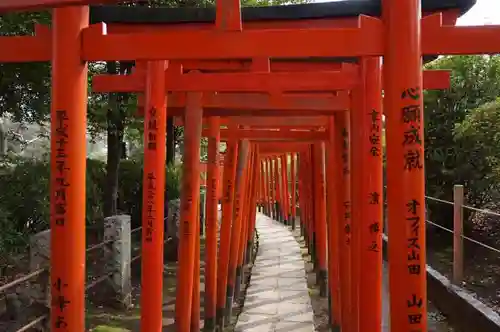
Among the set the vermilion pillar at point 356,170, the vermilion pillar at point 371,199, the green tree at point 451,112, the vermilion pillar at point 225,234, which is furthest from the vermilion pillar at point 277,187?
the vermilion pillar at point 371,199

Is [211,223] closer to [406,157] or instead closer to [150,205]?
[150,205]

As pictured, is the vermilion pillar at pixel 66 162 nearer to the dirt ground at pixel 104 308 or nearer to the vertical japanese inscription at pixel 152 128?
the vertical japanese inscription at pixel 152 128

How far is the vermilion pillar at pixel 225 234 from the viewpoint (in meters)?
7.70

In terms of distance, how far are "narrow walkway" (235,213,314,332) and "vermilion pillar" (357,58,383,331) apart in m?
3.53

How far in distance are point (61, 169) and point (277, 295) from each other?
22.2 ft

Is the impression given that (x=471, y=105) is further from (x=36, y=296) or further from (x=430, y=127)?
(x=36, y=296)

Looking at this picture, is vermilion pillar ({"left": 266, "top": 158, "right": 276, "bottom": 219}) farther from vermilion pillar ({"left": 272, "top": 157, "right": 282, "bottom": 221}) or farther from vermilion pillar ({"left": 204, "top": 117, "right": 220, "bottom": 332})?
vermilion pillar ({"left": 204, "top": 117, "right": 220, "bottom": 332})

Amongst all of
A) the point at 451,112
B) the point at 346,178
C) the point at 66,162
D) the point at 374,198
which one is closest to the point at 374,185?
the point at 374,198

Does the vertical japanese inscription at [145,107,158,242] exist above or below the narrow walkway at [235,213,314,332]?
above

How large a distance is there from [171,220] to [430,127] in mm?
5628

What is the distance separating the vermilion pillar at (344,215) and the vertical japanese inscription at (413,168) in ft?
9.01

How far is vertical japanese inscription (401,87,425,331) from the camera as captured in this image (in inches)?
116

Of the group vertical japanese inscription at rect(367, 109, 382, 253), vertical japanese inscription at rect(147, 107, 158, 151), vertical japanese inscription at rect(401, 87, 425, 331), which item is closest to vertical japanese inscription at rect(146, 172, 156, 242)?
vertical japanese inscription at rect(147, 107, 158, 151)

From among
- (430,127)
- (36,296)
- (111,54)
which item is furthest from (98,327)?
(430,127)
